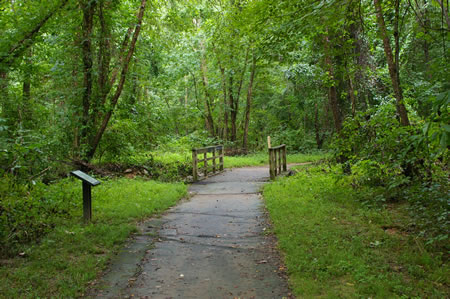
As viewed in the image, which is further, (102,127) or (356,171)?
(102,127)

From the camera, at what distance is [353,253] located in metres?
4.72

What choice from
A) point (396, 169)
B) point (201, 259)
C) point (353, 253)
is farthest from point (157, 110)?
point (353, 253)

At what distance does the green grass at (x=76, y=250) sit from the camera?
397 centimetres

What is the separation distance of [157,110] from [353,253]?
37.2 ft

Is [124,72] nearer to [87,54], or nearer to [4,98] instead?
[87,54]

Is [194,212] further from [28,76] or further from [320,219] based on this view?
[28,76]

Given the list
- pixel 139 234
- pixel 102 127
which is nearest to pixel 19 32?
pixel 102 127

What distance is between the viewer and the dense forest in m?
5.31

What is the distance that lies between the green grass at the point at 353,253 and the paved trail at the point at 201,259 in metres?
0.34

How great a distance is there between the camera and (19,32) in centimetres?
836

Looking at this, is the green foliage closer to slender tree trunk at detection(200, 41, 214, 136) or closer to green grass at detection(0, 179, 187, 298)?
green grass at detection(0, 179, 187, 298)

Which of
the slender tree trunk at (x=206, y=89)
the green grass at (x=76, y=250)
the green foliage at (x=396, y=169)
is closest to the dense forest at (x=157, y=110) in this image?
the green foliage at (x=396, y=169)

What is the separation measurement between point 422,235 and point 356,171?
4.11 metres

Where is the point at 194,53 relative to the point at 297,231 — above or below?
above
